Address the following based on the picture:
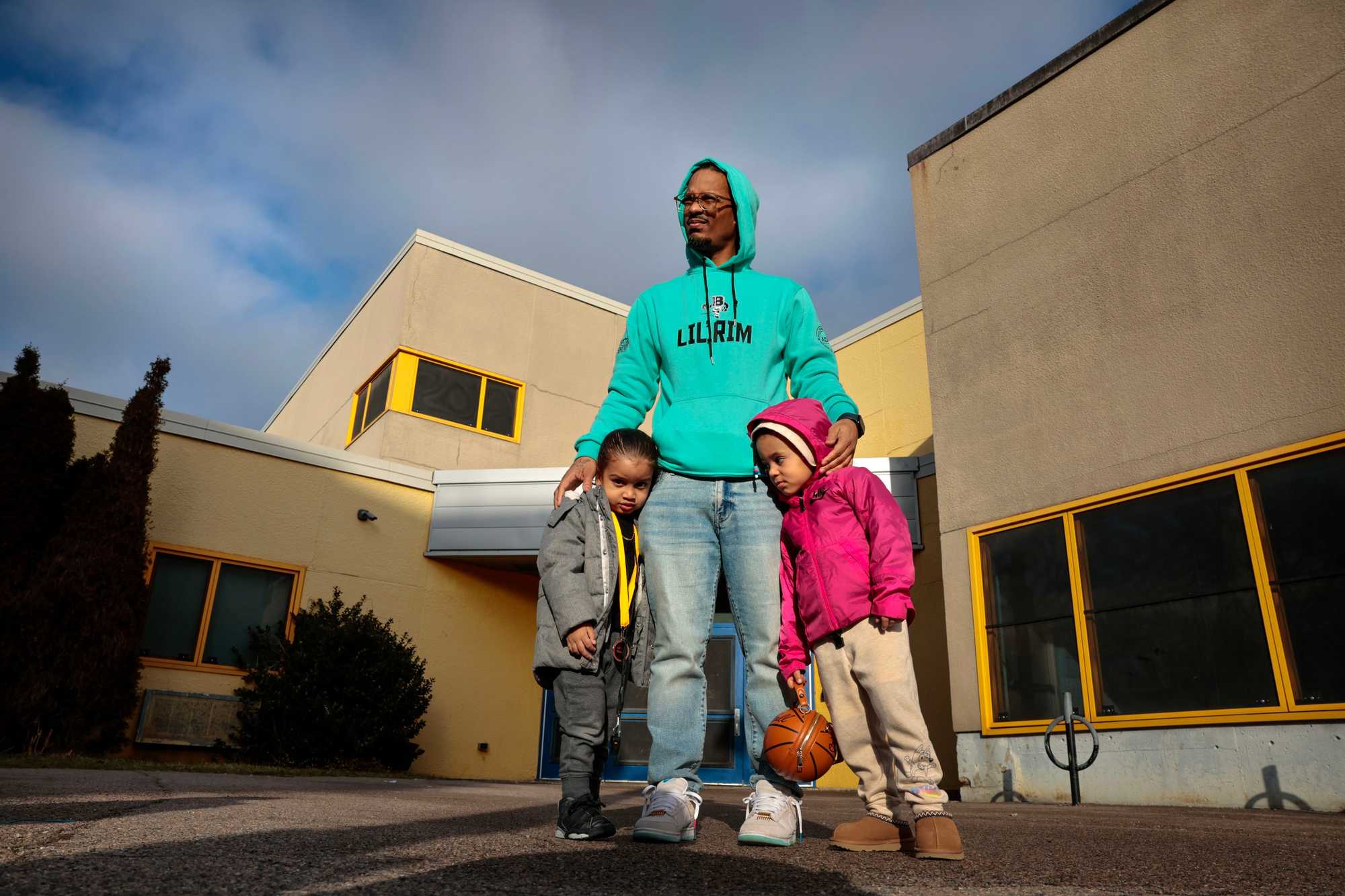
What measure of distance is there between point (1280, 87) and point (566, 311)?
992cm

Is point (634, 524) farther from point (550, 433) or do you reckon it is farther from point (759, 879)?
point (550, 433)

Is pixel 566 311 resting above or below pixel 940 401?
above

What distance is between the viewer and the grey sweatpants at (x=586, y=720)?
8.61ft

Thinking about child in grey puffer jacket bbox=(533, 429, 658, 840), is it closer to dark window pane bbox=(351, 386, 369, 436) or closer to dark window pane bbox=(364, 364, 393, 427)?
dark window pane bbox=(364, 364, 393, 427)

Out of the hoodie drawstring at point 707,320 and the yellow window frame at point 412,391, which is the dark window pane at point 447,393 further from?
the hoodie drawstring at point 707,320

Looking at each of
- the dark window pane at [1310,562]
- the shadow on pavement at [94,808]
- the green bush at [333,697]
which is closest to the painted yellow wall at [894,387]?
the dark window pane at [1310,562]

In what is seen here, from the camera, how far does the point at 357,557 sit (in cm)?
1005

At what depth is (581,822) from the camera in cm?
248

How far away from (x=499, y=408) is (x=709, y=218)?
10665 millimetres

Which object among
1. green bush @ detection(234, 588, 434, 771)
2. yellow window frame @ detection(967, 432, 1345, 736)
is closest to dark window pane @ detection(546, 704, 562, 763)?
green bush @ detection(234, 588, 434, 771)

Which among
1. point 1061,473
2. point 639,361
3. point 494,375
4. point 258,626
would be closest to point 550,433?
point 494,375

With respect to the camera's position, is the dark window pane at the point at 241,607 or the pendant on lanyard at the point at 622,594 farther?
the dark window pane at the point at 241,607

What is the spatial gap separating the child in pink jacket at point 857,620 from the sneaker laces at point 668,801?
1.24ft

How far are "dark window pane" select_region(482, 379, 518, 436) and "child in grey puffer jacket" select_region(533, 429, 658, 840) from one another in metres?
10.6
